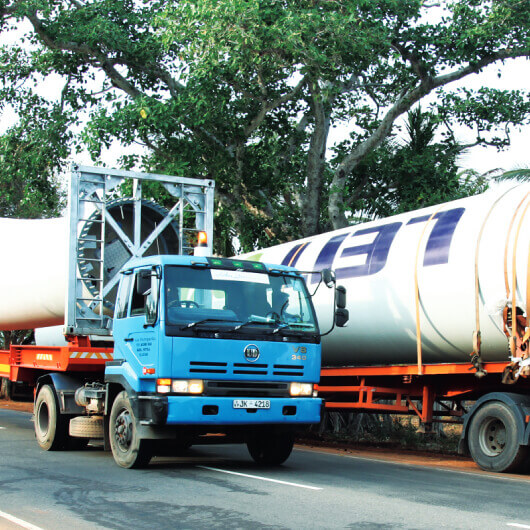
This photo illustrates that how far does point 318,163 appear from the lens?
24.1 metres

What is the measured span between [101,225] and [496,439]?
6.58 metres

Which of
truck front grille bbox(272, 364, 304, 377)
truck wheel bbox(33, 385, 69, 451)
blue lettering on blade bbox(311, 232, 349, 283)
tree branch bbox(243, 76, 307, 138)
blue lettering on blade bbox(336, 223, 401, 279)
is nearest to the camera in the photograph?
truck front grille bbox(272, 364, 304, 377)

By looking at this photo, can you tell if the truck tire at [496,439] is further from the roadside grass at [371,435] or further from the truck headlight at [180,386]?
the roadside grass at [371,435]

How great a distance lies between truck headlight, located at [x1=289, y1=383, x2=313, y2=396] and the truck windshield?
681mm

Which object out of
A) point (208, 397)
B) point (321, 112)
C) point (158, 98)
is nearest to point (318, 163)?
point (321, 112)

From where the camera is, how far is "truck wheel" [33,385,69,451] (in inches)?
485

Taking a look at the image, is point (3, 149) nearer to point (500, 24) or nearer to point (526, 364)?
point (500, 24)

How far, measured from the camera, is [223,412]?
9.46 meters

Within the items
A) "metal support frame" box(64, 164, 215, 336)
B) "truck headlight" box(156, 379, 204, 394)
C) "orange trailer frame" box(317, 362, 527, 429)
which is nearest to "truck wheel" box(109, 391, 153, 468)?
"truck headlight" box(156, 379, 204, 394)

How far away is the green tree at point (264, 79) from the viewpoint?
2009 cm

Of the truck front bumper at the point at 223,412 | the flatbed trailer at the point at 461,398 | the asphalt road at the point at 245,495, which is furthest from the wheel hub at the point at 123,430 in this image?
the flatbed trailer at the point at 461,398

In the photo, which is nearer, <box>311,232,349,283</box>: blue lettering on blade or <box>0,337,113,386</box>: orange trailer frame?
<box>0,337,113,386</box>: orange trailer frame

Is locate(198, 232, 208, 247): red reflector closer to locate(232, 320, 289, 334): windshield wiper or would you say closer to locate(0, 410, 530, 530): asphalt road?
locate(232, 320, 289, 334): windshield wiper

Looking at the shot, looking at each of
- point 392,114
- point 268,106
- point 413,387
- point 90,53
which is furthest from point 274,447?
point 90,53
